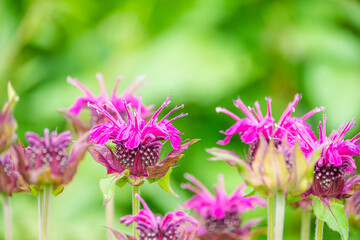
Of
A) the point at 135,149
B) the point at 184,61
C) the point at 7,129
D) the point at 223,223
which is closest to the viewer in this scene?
the point at 7,129

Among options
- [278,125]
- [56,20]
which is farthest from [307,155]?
[56,20]

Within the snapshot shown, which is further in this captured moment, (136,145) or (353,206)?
(353,206)

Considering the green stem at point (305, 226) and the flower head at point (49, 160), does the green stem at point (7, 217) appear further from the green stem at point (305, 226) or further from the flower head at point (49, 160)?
the green stem at point (305, 226)

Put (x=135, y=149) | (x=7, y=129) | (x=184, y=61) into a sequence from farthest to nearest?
(x=184, y=61), (x=135, y=149), (x=7, y=129)

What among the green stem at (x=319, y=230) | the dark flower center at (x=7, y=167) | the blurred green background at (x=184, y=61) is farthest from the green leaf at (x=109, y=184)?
the blurred green background at (x=184, y=61)

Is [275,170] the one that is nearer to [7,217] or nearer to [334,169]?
[334,169]

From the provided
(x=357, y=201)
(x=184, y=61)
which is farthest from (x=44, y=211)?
(x=184, y=61)

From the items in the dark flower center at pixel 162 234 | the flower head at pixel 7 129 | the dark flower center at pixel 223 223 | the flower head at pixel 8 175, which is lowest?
the dark flower center at pixel 162 234
